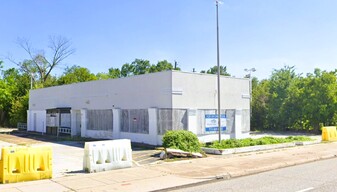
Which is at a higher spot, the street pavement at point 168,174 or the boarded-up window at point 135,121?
the boarded-up window at point 135,121

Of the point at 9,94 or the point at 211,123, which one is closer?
the point at 211,123

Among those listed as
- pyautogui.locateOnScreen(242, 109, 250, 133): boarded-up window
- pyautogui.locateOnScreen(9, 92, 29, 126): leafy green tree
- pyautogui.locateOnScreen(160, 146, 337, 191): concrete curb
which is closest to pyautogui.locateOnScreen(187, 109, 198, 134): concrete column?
pyautogui.locateOnScreen(242, 109, 250, 133): boarded-up window

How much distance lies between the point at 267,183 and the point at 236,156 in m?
5.94

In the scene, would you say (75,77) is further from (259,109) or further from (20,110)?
(259,109)

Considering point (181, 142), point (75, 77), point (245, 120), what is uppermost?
point (75, 77)

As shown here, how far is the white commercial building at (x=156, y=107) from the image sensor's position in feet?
67.2

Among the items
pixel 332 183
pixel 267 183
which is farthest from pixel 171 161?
pixel 332 183

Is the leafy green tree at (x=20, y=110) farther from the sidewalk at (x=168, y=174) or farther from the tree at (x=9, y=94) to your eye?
the sidewalk at (x=168, y=174)

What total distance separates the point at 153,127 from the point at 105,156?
28.1ft

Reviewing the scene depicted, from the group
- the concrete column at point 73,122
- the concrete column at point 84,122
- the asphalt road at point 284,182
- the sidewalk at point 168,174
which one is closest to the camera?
the asphalt road at point 284,182

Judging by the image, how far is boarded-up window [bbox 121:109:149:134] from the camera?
21500 mm

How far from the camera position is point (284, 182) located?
10352 mm


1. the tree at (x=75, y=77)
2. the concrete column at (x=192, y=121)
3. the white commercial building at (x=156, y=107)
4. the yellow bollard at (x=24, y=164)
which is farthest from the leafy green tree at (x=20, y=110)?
the yellow bollard at (x=24, y=164)

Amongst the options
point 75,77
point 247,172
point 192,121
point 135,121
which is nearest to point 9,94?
point 75,77
